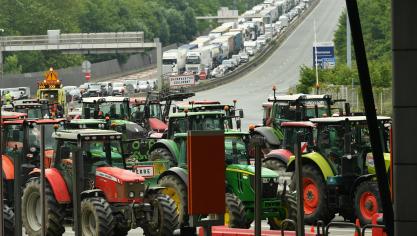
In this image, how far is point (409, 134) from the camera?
15477 mm

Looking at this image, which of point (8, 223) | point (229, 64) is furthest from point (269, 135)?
point (229, 64)

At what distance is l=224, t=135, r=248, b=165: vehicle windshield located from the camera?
103 ft

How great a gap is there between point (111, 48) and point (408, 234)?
116 metres

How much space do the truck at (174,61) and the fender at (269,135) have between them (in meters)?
77.6

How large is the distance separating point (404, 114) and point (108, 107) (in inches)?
1521

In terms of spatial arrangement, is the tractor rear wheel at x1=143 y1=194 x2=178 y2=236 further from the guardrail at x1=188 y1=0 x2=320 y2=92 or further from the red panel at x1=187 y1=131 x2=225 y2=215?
the guardrail at x1=188 y1=0 x2=320 y2=92

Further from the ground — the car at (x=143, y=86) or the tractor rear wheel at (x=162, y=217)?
the car at (x=143, y=86)

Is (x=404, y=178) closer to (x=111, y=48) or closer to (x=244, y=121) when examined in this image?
(x=244, y=121)

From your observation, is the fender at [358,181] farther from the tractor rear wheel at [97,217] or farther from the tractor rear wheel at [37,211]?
the tractor rear wheel at [37,211]

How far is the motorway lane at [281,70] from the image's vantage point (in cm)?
10388

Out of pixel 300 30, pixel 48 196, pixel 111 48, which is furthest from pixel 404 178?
pixel 300 30

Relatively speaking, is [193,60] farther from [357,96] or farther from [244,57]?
[357,96]

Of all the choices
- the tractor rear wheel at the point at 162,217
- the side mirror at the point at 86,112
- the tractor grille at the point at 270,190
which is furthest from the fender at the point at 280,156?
the side mirror at the point at 86,112

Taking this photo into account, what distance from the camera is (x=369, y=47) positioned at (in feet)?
370
